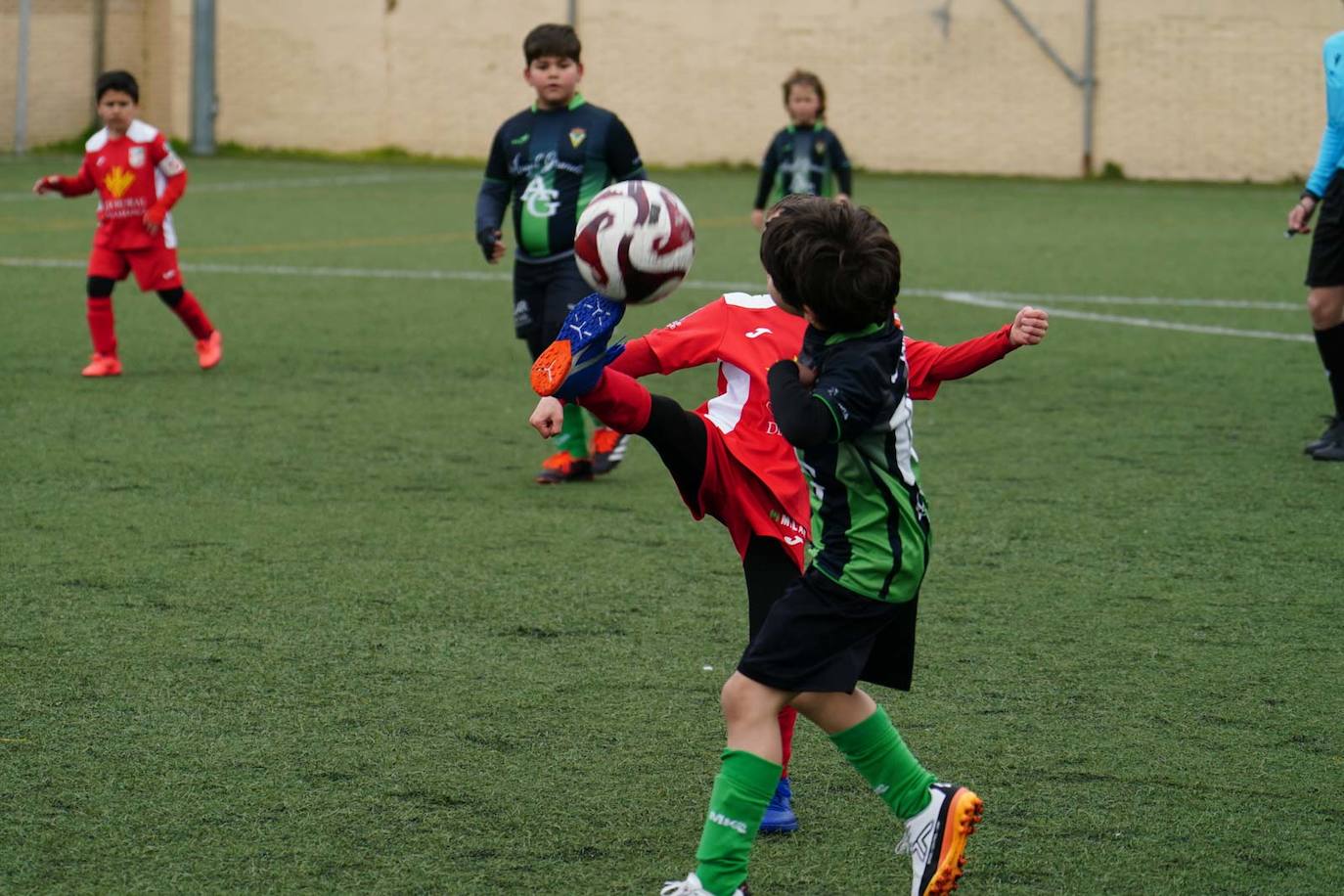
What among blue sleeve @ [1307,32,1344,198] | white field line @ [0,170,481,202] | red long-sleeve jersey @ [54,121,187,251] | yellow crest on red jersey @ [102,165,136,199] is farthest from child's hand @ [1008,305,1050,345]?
white field line @ [0,170,481,202]

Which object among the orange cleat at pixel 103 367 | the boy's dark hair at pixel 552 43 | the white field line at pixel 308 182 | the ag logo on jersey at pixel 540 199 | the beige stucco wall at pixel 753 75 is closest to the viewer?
the boy's dark hair at pixel 552 43

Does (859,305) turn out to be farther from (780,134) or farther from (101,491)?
(780,134)

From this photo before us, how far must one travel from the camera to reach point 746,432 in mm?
3926

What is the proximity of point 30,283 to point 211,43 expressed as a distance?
16930 millimetres

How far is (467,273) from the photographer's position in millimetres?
15172

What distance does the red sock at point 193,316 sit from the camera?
1048 centimetres

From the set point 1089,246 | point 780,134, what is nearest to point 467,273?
point 780,134

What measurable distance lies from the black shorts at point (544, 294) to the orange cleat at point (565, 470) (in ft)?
1.59

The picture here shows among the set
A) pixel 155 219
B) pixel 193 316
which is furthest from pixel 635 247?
pixel 193 316

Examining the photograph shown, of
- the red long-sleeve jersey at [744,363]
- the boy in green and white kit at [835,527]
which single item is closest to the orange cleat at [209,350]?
the red long-sleeve jersey at [744,363]

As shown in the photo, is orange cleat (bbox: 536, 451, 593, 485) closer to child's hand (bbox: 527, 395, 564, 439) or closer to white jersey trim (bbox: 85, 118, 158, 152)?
white jersey trim (bbox: 85, 118, 158, 152)

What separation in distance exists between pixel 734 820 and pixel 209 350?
754 centimetres

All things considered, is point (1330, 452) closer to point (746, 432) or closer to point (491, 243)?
point (491, 243)

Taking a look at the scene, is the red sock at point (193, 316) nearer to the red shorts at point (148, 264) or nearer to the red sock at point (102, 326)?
the red shorts at point (148, 264)
